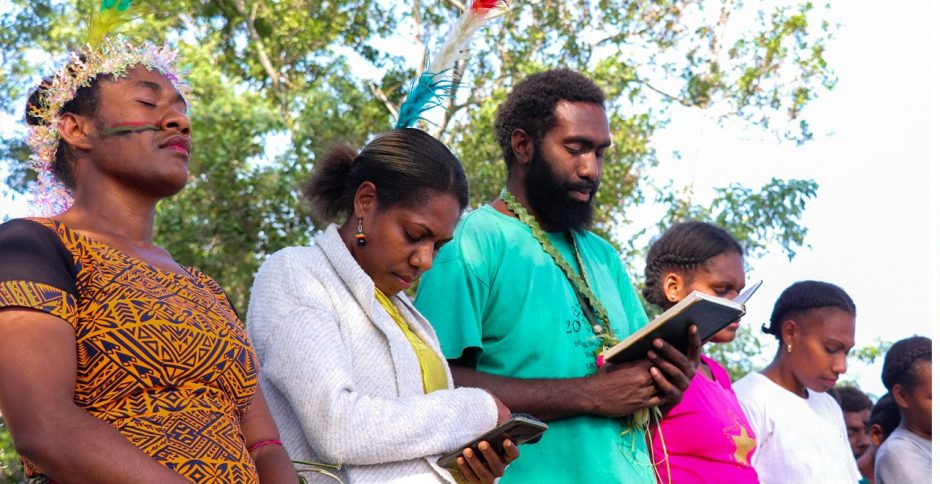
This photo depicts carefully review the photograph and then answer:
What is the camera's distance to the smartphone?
296cm

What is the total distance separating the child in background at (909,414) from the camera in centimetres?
579

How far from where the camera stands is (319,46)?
43.5ft

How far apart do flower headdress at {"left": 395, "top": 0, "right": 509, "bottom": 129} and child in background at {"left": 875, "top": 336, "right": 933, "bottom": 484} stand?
3296 millimetres

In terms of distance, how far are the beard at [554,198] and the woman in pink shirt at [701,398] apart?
759 mm

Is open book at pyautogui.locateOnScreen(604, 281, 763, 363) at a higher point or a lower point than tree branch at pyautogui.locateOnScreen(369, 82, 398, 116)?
higher

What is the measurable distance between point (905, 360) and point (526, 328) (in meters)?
3.33

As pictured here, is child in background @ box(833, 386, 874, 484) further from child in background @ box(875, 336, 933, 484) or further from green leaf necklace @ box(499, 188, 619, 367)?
green leaf necklace @ box(499, 188, 619, 367)

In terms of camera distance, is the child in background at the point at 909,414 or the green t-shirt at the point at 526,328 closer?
the green t-shirt at the point at 526,328

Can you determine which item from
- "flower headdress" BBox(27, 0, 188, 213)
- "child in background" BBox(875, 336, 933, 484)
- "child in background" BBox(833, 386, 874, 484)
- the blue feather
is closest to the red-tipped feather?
the blue feather

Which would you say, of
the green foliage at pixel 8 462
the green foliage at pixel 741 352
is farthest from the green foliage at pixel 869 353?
the green foliage at pixel 8 462

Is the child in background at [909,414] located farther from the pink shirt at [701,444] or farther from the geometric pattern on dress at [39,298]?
the geometric pattern on dress at [39,298]

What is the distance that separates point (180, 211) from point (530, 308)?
7557 mm

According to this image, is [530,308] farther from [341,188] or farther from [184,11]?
[184,11]

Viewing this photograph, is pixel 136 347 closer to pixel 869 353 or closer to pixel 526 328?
pixel 526 328
